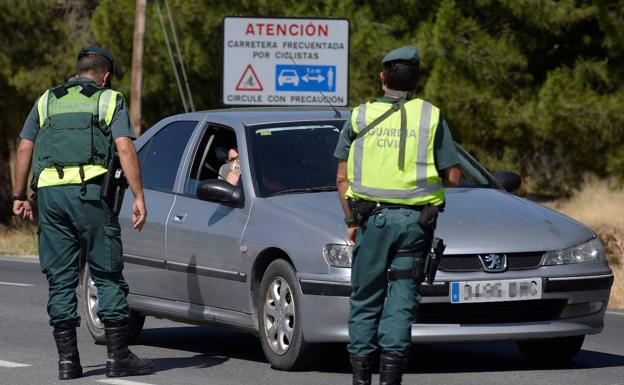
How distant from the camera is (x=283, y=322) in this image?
9.05 m

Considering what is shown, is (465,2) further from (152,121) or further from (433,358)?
(433,358)

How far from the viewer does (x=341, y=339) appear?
8656 mm

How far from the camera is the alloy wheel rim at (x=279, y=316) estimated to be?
29.5 ft

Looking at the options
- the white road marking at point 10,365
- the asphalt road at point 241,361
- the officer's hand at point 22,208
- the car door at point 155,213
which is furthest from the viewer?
the car door at point 155,213

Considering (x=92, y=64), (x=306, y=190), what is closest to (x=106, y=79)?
(x=92, y=64)

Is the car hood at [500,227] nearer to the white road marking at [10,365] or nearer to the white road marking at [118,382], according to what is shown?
the white road marking at [118,382]

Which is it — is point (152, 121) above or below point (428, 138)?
below

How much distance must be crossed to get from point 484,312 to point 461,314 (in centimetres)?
12

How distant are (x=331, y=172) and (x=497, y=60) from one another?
42.8 ft

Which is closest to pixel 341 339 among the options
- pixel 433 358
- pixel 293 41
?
pixel 433 358

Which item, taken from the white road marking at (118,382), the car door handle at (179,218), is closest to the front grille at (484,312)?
the white road marking at (118,382)

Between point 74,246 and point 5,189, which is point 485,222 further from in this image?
point 5,189

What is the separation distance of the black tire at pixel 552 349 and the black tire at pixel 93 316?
2654 millimetres

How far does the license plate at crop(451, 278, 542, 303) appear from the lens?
8.60 m
